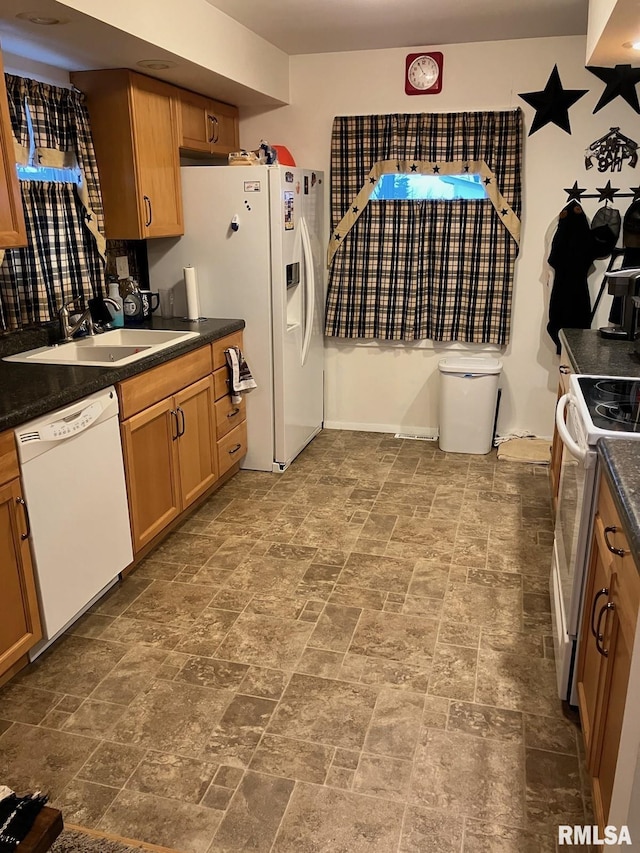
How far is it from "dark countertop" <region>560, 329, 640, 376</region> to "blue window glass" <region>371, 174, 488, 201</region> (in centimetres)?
125

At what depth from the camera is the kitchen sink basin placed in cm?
291

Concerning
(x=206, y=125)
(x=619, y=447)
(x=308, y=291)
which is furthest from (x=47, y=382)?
(x=206, y=125)

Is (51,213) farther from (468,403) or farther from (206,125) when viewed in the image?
(468,403)

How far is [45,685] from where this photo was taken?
7.63ft

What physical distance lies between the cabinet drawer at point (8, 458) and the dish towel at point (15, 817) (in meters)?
1.06

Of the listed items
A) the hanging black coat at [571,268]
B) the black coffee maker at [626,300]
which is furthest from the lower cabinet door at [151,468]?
the hanging black coat at [571,268]

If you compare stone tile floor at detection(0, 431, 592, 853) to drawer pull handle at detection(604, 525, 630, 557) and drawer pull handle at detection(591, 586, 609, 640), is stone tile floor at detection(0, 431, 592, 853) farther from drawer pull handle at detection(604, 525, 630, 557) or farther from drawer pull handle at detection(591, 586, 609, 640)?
drawer pull handle at detection(604, 525, 630, 557)

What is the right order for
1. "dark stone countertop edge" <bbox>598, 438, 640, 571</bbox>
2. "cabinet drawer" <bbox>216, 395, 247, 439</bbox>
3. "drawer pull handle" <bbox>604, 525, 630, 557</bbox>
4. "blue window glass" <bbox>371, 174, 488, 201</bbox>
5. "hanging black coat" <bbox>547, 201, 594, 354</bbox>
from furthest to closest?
"blue window glass" <bbox>371, 174, 488, 201</bbox>
"hanging black coat" <bbox>547, 201, 594, 354</bbox>
"cabinet drawer" <bbox>216, 395, 247, 439</bbox>
"drawer pull handle" <bbox>604, 525, 630, 557</bbox>
"dark stone countertop edge" <bbox>598, 438, 640, 571</bbox>

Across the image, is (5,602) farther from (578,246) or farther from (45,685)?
(578,246)

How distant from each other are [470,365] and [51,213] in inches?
103

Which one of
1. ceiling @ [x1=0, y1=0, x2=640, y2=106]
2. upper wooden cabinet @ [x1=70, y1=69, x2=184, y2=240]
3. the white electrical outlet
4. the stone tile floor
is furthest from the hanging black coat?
the white electrical outlet

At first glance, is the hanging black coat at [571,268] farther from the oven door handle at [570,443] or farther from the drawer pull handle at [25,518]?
the drawer pull handle at [25,518]

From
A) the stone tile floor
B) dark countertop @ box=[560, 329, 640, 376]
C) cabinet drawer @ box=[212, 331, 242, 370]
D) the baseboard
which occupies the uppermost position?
dark countertop @ box=[560, 329, 640, 376]

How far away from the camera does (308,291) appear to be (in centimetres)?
428
